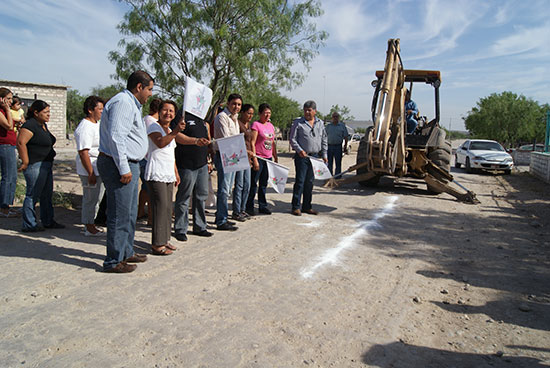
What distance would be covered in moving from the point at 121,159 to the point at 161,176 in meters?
0.80

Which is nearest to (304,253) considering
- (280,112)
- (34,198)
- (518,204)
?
(34,198)

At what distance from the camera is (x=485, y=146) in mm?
18547

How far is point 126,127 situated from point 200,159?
1.50 meters

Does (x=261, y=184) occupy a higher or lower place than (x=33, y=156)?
lower

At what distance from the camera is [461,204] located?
9070 millimetres

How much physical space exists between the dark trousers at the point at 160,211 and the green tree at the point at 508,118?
161 ft

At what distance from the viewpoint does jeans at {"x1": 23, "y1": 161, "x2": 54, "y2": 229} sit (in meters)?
5.43

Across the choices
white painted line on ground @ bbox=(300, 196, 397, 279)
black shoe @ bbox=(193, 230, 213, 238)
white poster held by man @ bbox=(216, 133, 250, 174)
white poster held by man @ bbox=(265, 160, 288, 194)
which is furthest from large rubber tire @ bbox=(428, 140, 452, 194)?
black shoe @ bbox=(193, 230, 213, 238)

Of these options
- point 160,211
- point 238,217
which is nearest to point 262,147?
point 238,217

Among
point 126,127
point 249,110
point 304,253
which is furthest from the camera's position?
point 249,110

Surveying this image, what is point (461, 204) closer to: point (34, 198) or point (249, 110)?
point (249, 110)

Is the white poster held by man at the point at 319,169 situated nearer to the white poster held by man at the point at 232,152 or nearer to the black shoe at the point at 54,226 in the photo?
the white poster held by man at the point at 232,152

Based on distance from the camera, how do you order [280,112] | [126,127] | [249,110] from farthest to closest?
1. [280,112]
2. [249,110]
3. [126,127]

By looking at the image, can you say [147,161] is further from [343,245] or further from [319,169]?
[319,169]
